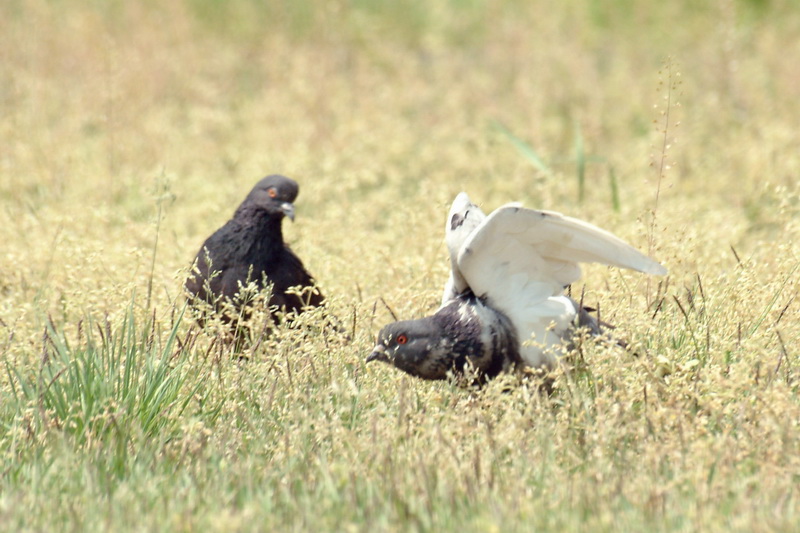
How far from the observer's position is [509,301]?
422 centimetres

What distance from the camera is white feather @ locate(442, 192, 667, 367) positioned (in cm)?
398

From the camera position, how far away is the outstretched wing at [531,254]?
3973mm

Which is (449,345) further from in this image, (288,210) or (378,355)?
(288,210)

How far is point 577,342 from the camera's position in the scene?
3816 mm

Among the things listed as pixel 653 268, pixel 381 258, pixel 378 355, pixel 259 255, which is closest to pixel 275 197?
pixel 259 255

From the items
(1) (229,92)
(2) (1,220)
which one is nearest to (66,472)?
(2) (1,220)

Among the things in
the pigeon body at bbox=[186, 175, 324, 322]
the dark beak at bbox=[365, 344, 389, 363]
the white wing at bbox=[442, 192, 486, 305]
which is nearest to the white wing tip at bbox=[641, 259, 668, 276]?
the white wing at bbox=[442, 192, 486, 305]

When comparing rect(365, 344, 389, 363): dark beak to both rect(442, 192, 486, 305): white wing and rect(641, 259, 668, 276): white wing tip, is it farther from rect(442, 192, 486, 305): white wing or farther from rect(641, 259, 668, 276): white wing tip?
rect(641, 259, 668, 276): white wing tip

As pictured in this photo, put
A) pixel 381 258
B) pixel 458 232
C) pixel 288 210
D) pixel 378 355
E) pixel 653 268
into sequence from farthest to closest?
pixel 381 258, pixel 288 210, pixel 458 232, pixel 378 355, pixel 653 268

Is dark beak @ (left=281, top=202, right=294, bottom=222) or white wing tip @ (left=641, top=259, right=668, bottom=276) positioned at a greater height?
dark beak @ (left=281, top=202, right=294, bottom=222)

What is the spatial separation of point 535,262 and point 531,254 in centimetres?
5

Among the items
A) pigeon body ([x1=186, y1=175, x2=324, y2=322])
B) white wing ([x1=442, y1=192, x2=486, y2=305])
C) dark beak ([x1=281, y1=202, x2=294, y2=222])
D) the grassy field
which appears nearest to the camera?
the grassy field

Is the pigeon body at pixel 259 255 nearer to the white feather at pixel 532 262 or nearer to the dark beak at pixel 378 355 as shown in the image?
the dark beak at pixel 378 355

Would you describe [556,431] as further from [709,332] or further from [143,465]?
[143,465]
